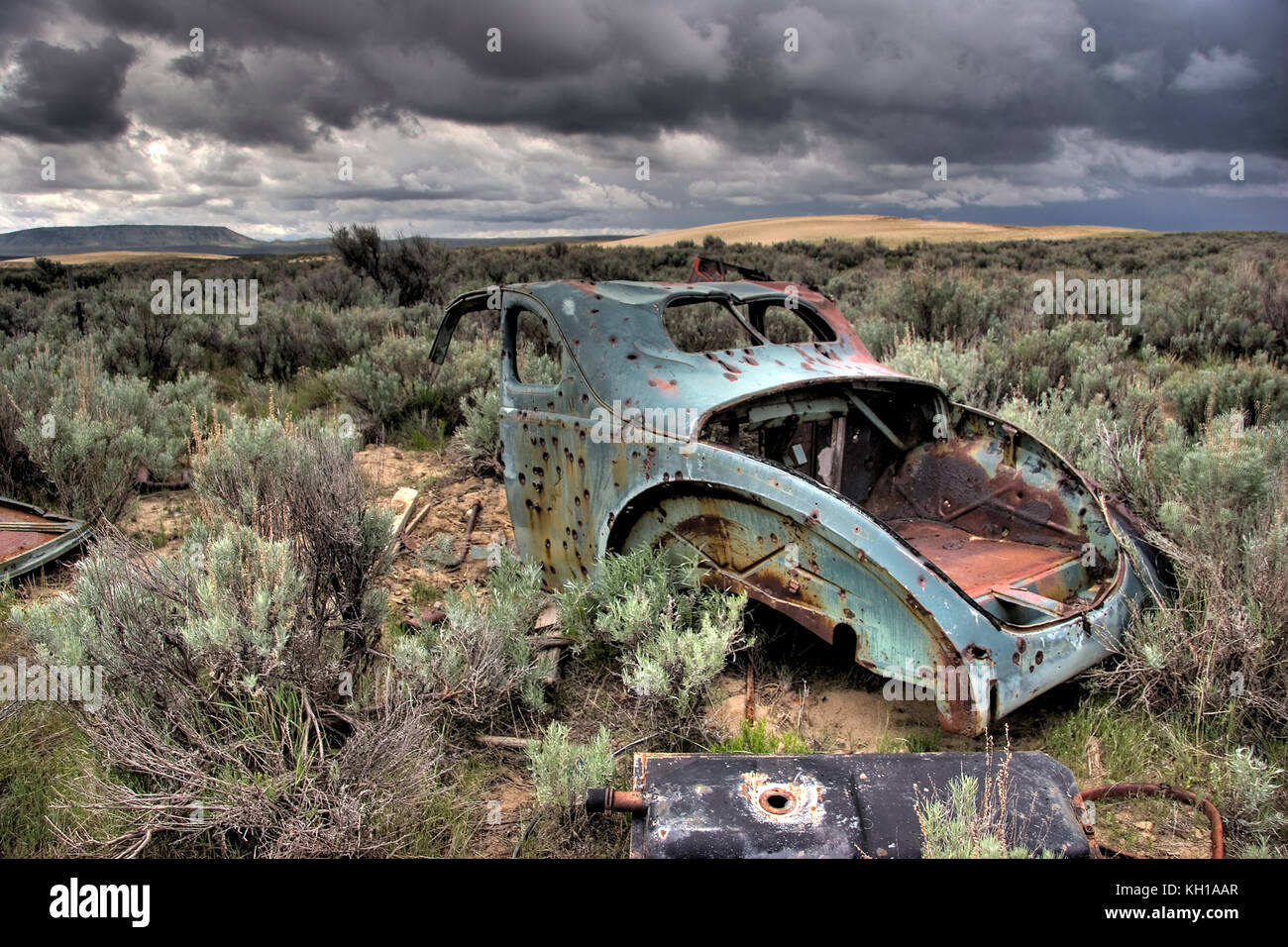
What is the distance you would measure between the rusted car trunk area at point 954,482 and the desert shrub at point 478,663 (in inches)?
48.0

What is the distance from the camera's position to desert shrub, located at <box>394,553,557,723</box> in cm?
331

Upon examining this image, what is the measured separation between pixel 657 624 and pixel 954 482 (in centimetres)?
201

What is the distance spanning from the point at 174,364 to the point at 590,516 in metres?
9.13

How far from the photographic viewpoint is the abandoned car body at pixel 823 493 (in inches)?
113

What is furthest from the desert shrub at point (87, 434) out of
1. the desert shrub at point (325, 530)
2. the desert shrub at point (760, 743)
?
the desert shrub at point (760, 743)

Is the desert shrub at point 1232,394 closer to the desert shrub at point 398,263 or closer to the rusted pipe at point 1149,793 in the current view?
the rusted pipe at point 1149,793

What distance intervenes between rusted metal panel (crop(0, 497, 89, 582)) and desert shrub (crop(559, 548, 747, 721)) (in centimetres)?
332

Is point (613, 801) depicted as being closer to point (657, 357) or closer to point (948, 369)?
point (657, 357)

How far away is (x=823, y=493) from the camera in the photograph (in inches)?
118

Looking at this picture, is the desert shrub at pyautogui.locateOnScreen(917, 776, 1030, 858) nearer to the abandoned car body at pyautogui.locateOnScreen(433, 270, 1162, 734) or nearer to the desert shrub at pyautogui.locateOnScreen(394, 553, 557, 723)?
the abandoned car body at pyautogui.locateOnScreen(433, 270, 1162, 734)

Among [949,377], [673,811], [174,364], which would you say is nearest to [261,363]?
[174,364]

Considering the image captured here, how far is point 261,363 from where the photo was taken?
11.0 m

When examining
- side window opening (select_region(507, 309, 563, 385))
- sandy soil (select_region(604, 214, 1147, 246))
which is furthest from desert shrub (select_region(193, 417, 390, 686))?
sandy soil (select_region(604, 214, 1147, 246))

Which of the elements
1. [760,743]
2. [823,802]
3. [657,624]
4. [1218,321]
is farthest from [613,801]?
[1218,321]
